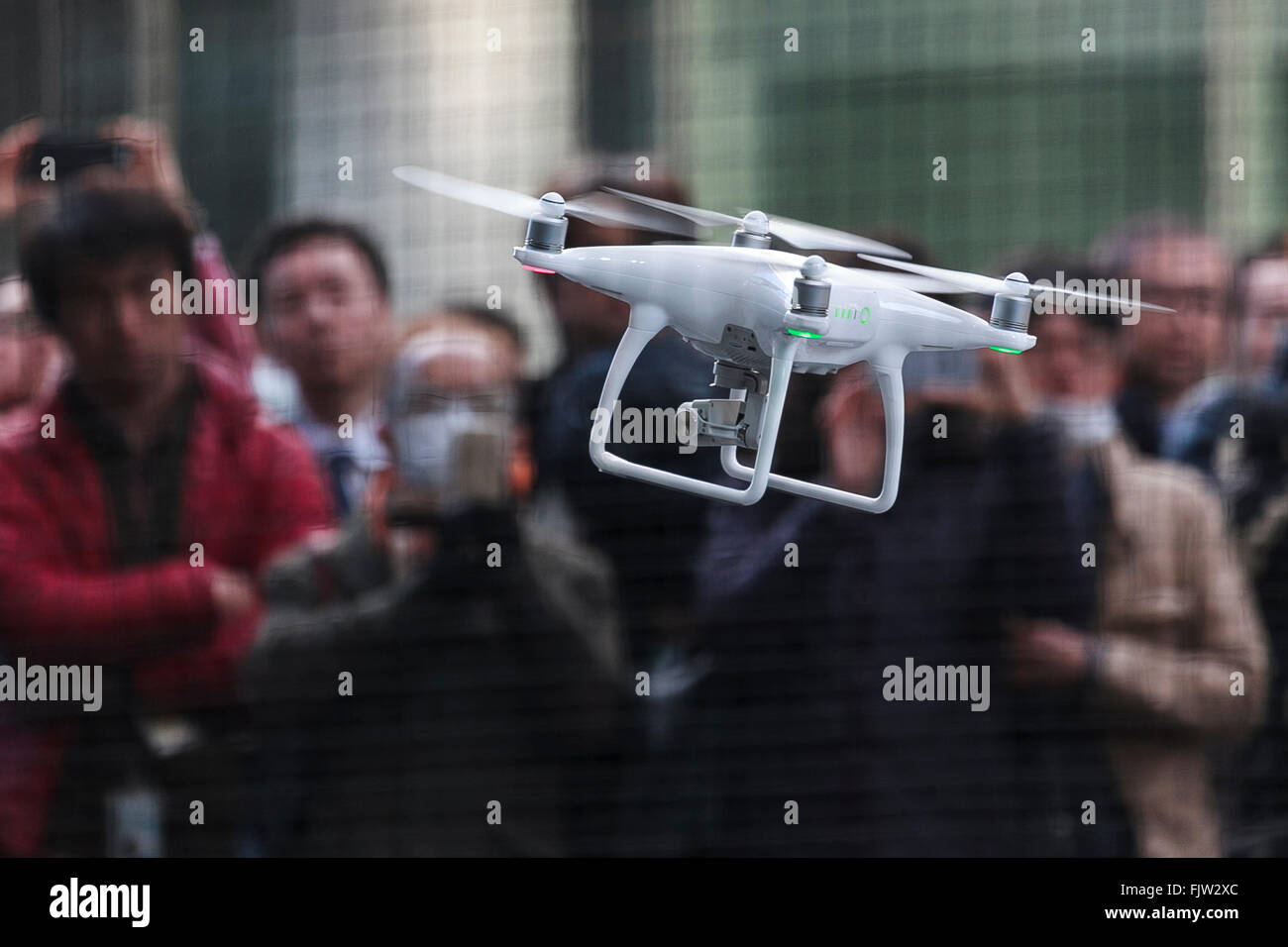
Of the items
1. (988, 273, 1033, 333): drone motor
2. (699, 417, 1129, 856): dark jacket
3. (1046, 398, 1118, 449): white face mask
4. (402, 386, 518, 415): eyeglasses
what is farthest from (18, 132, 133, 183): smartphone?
(988, 273, 1033, 333): drone motor

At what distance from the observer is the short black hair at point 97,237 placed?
1689 millimetres

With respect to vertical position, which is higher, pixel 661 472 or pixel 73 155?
pixel 73 155

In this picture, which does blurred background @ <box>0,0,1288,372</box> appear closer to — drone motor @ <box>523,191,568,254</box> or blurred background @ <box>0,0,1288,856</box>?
blurred background @ <box>0,0,1288,856</box>

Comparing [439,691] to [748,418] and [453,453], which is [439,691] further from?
[748,418]

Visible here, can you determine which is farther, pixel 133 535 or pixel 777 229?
pixel 133 535

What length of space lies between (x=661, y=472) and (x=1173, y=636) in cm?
113

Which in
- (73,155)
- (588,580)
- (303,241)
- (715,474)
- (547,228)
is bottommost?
(588,580)

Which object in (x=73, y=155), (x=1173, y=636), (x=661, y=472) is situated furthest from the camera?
(x=73, y=155)

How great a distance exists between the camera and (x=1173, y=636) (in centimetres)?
162

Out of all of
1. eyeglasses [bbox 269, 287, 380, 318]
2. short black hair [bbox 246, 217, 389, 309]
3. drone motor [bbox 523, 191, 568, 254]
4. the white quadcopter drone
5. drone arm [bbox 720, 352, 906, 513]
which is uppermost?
short black hair [bbox 246, 217, 389, 309]

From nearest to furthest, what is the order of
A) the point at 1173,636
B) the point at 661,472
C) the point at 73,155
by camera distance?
1. the point at 661,472
2. the point at 1173,636
3. the point at 73,155

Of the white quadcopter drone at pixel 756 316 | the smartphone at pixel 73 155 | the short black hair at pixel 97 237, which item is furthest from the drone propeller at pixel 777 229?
the smartphone at pixel 73 155

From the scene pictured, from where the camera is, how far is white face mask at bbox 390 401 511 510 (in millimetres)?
1642

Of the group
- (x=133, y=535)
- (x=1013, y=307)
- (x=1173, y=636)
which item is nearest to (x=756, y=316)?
(x=1013, y=307)
